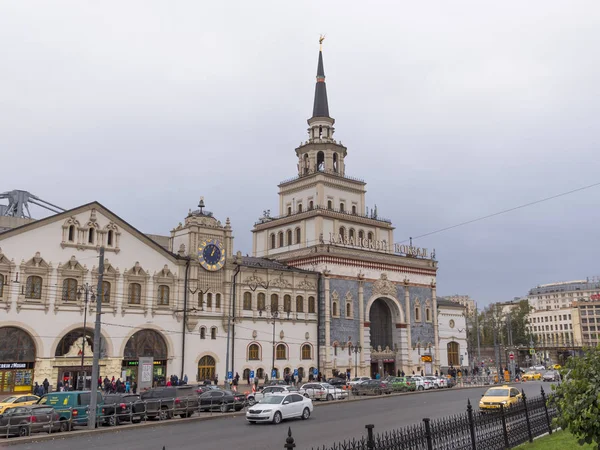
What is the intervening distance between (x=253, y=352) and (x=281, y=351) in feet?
11.4

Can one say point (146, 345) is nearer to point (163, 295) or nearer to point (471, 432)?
point (163, 295)

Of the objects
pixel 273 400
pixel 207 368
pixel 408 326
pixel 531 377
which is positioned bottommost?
pixel 531 377

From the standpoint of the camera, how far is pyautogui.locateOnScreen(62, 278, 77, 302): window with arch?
136 ft

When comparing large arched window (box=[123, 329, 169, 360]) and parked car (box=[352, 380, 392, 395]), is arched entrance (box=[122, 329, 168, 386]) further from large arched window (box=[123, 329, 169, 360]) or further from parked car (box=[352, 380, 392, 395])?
parked car (box=[352, 380, 392, 395])

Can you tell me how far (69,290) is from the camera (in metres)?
41.8

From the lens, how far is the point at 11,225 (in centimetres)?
5162

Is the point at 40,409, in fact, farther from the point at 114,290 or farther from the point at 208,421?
the point at 114,290

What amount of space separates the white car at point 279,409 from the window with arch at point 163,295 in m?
21.4

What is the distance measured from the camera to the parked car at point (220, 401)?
104 ft

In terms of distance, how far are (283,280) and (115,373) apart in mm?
18991

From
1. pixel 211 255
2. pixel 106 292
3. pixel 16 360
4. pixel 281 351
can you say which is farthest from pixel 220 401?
pixel 281 351

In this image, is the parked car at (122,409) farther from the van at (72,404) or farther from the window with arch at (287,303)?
the window with arch at (287,303)

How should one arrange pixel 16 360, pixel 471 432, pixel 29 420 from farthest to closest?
1. pixel 16 360
2. pixel 29 420
3. pixel 471 432

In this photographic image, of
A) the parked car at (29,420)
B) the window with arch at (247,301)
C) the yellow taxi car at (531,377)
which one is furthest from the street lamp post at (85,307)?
the yellow taxi car at (531,377)
